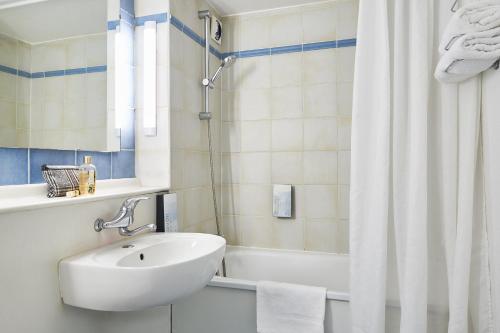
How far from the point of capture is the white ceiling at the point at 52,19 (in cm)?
124

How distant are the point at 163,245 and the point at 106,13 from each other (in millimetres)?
1189

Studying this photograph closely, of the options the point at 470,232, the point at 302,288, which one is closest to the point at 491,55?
the point at 470,232

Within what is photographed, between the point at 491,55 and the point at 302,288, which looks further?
the point at 302,288

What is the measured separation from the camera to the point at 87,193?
53.9 inches

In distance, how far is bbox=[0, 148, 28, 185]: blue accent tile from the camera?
1158 millimetres

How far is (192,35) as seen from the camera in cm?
204

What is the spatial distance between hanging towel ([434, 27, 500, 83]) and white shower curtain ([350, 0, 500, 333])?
2.8 inches

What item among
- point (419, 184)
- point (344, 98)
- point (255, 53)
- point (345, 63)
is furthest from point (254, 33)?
point (419, 184)

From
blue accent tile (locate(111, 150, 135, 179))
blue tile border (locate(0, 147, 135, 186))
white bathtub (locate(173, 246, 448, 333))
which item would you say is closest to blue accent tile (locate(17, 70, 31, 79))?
blue tile border (locate(0, 147, 135, 186))

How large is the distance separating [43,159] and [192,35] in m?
1.15

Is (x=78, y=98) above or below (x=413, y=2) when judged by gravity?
below

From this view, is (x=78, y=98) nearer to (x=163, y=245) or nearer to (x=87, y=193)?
(x=87, y=193)


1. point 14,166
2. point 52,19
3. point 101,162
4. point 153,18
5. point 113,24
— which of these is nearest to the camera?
point 14,166

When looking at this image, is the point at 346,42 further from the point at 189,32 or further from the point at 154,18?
the point at 154,18
